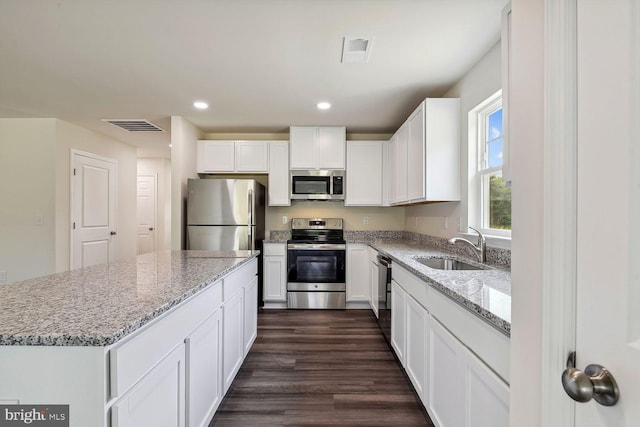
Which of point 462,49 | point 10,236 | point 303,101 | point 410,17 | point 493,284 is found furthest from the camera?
point 10,236

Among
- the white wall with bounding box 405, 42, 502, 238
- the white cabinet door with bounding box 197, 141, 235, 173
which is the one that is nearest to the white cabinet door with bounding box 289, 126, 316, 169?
the white cabinet door with bounding box 197, 141, 235, 173

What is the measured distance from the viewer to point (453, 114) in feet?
8.48

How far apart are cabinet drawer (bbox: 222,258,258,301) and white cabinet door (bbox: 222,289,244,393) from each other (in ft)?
0.12

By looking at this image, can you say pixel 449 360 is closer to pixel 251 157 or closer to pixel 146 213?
pixel 251 157

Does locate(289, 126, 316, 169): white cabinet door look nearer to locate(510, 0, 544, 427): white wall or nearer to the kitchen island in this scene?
the kitchen island

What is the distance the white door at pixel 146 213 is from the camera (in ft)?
20.9

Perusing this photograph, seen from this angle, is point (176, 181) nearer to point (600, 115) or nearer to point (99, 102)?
point (99, 102)

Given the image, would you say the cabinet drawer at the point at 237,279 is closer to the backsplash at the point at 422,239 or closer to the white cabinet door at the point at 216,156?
the backsplash at the point at 422,239

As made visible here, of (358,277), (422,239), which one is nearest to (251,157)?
(358,277)

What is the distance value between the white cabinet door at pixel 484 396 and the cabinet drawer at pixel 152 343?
1.15 meters

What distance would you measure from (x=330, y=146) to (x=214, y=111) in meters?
1.49

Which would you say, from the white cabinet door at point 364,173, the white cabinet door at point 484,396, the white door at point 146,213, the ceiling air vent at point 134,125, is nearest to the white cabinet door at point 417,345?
the white cabinet door at point 484,396

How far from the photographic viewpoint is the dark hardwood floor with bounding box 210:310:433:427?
1750mm

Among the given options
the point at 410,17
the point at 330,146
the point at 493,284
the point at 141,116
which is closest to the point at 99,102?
the point at 141,116
